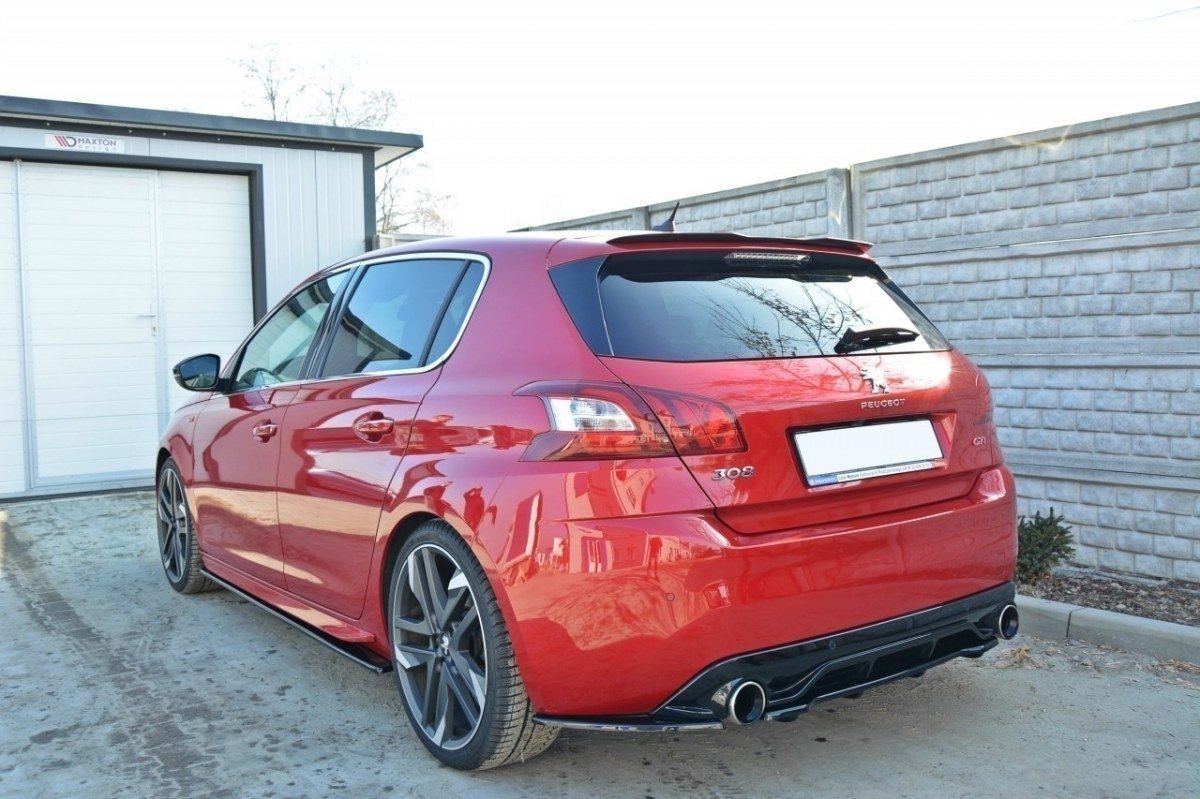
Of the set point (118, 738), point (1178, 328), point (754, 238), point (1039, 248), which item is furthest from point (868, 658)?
point (1039, 248)

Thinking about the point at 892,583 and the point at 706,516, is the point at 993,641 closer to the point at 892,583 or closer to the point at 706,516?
the point at 892,583

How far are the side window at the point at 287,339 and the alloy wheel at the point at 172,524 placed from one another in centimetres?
100

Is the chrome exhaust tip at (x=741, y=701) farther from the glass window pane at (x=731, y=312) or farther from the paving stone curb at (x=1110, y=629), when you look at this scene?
the paving stone curb at (x=1110, y=629)

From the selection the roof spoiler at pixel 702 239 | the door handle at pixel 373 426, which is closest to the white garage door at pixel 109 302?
the door handle at pixel 373 426

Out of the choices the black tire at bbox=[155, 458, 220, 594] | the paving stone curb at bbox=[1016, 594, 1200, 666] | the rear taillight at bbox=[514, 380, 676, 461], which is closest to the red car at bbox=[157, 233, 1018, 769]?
the rear taillight at bbox=[514, 380, 676, 461]

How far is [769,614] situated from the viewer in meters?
2.73

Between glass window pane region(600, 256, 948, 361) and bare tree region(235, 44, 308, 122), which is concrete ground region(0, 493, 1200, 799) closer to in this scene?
glass window pane region(600, 256, 948, 361)

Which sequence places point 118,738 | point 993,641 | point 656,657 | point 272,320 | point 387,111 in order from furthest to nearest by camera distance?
1. point 387,111
2. point 272,320
3. point 118,738
4. point 993,641
5. point 656,657

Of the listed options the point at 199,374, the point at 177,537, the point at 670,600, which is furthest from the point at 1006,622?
the point at 177,537

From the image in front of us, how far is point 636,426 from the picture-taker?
2.75 metres

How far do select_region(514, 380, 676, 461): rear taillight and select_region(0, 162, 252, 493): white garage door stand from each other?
8.38 m

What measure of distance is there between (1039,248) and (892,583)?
14.3 feet

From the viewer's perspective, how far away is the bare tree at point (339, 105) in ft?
126

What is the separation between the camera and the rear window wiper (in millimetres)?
3201
